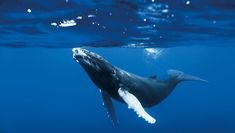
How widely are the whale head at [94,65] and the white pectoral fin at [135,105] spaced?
68 cm

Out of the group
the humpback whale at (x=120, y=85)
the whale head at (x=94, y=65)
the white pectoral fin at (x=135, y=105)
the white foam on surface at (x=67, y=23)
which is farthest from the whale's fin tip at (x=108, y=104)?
the white foam on surface at (x=67, y=23)

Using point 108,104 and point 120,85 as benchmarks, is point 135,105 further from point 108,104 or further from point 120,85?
point 108,104

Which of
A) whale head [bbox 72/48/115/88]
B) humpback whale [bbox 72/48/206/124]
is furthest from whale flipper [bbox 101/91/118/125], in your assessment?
whale head [bbox 72/48/115/88]

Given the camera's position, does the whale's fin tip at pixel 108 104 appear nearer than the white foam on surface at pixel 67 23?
Yes

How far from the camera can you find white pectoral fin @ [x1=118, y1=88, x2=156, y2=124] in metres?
11.2

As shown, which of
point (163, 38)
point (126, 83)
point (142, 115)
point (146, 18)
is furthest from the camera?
point (163, 38)

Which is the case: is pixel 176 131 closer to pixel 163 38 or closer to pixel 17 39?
pixel 163 38

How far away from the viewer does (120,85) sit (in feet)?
42.5

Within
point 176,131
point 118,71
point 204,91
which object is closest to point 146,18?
point 118,71

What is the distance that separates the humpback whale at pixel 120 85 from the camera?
1185cm

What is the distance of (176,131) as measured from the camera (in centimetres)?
5850

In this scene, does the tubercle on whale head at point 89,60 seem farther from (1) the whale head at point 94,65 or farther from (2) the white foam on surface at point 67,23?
(2) the white foam on surface at point 67,23

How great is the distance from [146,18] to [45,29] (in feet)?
24.5

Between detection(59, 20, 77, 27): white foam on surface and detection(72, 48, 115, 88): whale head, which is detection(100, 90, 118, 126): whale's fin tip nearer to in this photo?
detection(72, 48, 115, 88): whale head
